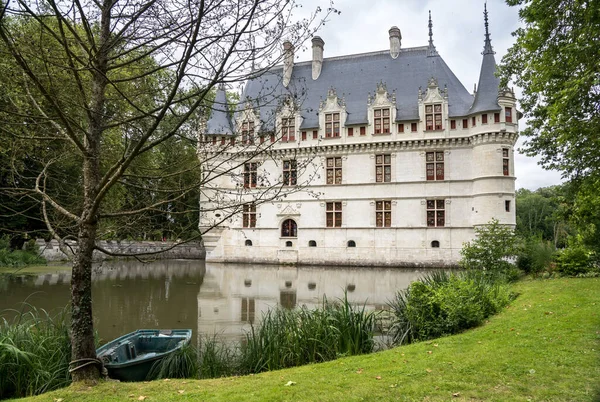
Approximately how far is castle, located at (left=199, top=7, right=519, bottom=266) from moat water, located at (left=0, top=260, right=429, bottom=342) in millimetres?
4289

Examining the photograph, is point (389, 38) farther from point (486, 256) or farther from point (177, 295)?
point (177, 295)

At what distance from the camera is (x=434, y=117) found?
24.8m

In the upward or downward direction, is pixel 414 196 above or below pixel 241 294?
above

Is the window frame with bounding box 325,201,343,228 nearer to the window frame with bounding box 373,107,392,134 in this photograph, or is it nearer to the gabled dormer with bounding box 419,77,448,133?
the window frame with bounding box 373,107,392,134

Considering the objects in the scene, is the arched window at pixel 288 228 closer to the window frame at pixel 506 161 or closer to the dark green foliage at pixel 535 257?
the window frame at pixel 506 161

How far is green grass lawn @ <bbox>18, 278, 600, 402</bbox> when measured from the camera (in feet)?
13.3

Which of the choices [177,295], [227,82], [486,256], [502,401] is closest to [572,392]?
[502,401]

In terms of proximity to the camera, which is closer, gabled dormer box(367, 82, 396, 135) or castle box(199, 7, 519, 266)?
castle box(199, 7, 519, 266)

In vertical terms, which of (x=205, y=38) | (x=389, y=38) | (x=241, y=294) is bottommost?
(x=241, y=294)

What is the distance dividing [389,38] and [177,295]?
22764mm

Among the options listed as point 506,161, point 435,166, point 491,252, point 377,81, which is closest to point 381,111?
point 377,81

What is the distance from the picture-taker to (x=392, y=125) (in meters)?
25.3

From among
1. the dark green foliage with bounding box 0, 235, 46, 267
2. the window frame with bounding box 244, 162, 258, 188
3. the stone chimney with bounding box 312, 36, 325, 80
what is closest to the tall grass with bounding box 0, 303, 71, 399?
the window frame with bounding box 244, 162, 258, 188

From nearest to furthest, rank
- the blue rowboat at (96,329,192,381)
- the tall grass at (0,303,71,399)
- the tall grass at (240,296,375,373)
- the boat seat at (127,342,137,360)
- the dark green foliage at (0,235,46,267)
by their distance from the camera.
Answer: the tall grass at (0,303,71,399) < the blue rowboat at (96,329,192,381) < the tall grass at (240,296,375,373) < the boat seat at (127,342,137,360) < the dark green foliage at (0,235,46,267)
